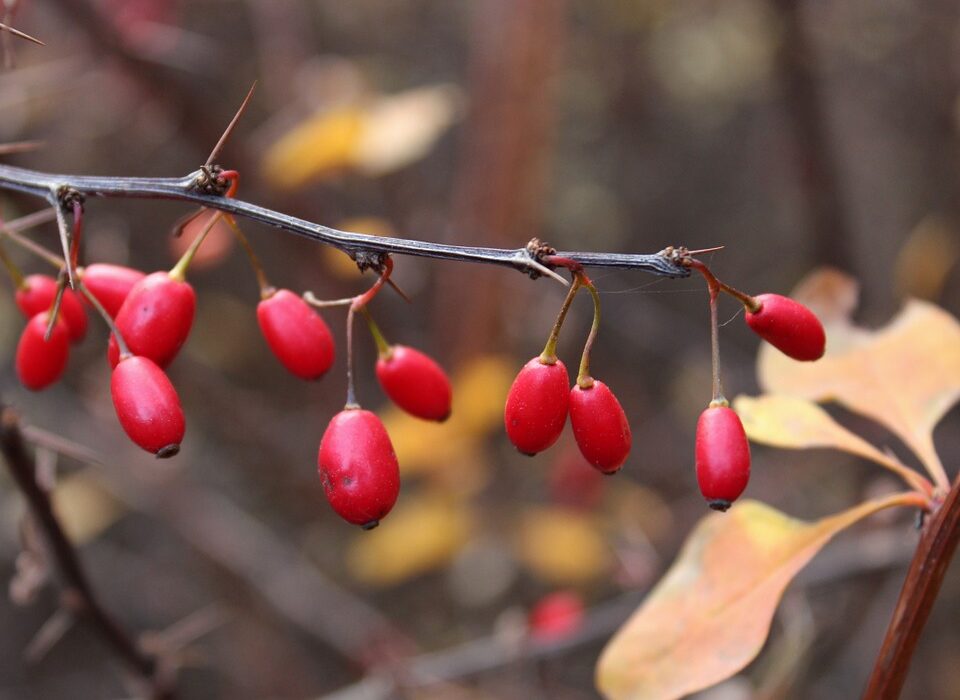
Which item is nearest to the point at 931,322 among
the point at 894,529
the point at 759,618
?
the point at 759,618

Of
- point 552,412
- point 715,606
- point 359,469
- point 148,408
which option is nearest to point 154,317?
point 148,408

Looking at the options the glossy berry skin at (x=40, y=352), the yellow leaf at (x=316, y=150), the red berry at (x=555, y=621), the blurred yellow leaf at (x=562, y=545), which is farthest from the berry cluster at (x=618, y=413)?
the blurred yellow leaf at (x=562, y=545)

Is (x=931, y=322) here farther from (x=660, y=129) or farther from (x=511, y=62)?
(x=660, y=129)

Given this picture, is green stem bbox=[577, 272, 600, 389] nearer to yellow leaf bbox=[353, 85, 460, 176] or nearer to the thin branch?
the thin branch

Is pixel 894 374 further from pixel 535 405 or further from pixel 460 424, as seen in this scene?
pixel 460 424

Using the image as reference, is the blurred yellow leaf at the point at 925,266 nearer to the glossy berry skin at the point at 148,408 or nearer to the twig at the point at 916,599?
the twig at the point at 916,599

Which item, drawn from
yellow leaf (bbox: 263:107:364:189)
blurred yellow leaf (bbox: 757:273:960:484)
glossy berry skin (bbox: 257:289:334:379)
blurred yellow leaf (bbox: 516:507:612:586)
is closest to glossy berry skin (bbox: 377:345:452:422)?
glossy berry skin (bbox: 257:289:334:379)
